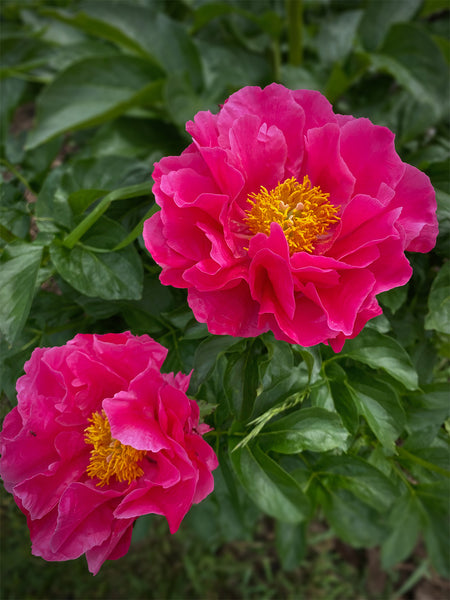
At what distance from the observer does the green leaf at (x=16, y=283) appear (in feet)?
1.99

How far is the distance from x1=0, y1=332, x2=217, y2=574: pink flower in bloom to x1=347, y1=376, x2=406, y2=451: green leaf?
0.65 ft

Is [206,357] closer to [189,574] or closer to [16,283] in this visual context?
[16,283]

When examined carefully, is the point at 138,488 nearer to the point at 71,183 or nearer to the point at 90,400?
the point at 90,400

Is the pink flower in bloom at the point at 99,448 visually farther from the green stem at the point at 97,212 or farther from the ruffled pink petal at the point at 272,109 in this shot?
the ruffled pink petal at the point at 272,109

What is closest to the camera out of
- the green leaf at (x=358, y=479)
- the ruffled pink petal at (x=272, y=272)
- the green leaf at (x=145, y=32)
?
the ruffled pink petal at (x=272, y=272)

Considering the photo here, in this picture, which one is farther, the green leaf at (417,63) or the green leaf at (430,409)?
the green leaf at (417,63)

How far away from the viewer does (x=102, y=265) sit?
2.24ft

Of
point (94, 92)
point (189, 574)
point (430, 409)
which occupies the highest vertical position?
point (430, 409)

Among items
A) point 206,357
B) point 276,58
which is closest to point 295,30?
point 276,58

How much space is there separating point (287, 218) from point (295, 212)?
0.02 meters

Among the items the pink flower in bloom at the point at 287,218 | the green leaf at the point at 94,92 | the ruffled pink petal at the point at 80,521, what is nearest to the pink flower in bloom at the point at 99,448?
the ruffled pink petal at the point at 80,521

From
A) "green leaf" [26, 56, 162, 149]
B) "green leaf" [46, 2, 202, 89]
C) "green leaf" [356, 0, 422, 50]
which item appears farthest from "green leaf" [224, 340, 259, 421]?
"green leaf" [356, 0, 422, 50]

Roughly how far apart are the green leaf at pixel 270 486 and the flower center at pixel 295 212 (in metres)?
0.23

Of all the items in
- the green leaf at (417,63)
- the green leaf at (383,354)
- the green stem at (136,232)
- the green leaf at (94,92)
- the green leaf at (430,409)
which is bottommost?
the green leaf at (94,92)
